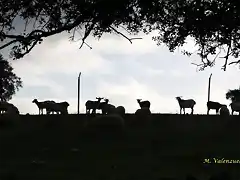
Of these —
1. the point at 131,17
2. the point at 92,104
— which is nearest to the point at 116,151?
the point at 131,17

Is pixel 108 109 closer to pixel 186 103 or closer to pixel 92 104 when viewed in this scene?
pixel 92 104

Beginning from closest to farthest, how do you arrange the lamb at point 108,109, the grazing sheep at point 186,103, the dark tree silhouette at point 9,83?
the lamb at point 108,109 → the grazing sheep at point 186,103 → the dark tree silhouette at point 9,83

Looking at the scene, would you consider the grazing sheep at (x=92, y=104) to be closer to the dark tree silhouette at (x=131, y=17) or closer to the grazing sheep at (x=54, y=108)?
the grazing sheep at (x=54, y=108)

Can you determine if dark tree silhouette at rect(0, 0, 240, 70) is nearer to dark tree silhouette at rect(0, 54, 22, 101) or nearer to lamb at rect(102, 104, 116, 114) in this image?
lamb at rect(102, 104, 116, 114)

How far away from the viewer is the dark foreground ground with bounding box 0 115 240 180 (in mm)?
12422

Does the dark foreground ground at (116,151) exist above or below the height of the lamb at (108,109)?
below

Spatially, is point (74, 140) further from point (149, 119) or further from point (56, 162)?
point (149, 119)

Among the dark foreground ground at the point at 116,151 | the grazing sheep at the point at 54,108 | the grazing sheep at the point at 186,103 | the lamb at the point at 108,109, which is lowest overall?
the dark foreground ground at the point at 116,151

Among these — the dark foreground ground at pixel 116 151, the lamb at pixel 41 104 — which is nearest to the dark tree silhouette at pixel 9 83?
the lamb at pixel 41 104

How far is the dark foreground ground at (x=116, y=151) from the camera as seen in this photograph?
12.4 metres

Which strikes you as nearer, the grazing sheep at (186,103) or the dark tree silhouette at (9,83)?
the grazing sheep at (186,103)

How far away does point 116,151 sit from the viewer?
1520 cm

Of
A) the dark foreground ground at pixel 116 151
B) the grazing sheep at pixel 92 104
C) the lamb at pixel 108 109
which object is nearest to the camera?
the dark foreground ground at pixel 116 151

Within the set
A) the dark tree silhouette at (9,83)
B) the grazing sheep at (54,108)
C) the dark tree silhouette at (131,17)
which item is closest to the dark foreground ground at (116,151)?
the dark tree silhouette at (131,17)
